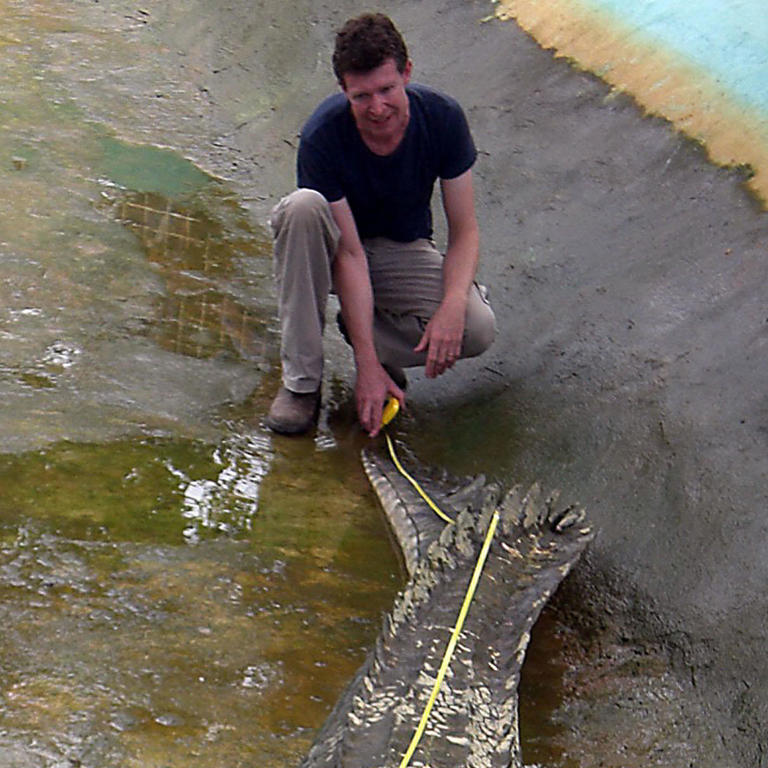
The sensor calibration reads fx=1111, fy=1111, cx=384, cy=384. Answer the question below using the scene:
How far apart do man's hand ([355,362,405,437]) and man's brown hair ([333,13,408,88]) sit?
0.85 meters

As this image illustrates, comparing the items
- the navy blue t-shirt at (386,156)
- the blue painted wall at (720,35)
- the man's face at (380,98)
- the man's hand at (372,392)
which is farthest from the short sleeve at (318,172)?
the blue painted wall at (720,35)

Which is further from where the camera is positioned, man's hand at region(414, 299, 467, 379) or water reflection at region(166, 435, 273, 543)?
man's hand at region(414, 299, 467, 379)

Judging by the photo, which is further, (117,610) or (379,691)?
(117,610)

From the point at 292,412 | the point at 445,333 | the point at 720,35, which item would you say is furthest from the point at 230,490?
the point at 720,35

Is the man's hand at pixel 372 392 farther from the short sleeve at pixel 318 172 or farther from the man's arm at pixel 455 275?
the short sleeve at pixel 318 172

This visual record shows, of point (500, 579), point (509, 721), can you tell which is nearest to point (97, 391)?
point (500, 579)

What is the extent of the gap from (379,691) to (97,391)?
152 cm

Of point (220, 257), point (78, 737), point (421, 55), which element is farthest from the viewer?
point (421, 55)

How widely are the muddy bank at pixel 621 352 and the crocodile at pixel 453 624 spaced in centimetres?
18

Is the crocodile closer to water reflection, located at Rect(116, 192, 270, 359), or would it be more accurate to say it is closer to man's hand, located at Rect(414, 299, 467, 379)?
man's hand, located at Rect(414, 299, 467, 379)

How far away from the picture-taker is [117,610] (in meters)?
2.49

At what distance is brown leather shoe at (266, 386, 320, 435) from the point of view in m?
3.37

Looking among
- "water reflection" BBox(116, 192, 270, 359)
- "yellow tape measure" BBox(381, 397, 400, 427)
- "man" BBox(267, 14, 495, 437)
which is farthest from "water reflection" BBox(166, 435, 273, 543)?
"water reflection" BBox(116, 192, 270, 359)

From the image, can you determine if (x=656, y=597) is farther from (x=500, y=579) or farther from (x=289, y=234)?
(x=289, y=234)
